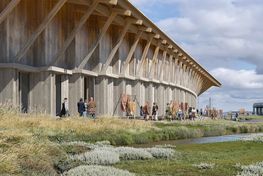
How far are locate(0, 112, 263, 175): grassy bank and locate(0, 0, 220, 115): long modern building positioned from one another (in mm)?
4064

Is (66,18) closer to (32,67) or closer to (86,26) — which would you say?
(86,26)

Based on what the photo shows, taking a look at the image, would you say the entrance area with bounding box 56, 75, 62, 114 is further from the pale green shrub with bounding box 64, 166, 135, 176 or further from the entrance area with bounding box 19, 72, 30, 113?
the pale green shrub with bounding box 64, 166, 135, 176

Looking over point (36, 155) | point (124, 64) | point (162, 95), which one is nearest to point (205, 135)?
point (124, 64)

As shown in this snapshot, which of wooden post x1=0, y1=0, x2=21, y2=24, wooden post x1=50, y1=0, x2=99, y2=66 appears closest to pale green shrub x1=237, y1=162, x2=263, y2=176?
wooden post x1=0, y1=0, x2=21, y2=24

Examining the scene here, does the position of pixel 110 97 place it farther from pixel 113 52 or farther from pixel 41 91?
pixel 41 91

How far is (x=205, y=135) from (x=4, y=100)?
11285mm

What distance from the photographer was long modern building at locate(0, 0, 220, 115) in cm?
2806

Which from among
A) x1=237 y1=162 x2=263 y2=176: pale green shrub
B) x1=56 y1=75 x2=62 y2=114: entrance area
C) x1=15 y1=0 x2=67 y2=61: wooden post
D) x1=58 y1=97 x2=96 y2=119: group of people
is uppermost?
x1=15 y1=0 x2=67 y2=61: wooden post

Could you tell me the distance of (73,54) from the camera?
34500mm

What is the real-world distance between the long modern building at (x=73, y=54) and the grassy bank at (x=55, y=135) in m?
4.06

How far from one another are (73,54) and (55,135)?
16930 mm

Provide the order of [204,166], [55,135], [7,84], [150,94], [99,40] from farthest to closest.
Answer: [150,94], [99,40], [7,84], [55,135], [204,166]

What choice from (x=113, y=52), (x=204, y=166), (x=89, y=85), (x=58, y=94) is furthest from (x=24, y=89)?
(x=204, y=166)

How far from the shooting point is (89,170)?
9.93m
